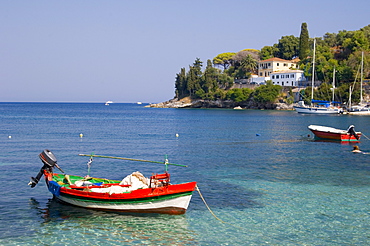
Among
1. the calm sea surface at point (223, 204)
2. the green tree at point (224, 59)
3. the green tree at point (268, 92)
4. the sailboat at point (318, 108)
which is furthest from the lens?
the green tree at point (224, 59)

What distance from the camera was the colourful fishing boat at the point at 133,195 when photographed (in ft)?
52.4

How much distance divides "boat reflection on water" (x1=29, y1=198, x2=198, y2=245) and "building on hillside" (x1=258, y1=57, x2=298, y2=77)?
13141 cm

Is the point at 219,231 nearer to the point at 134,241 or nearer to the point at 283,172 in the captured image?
the point at 134,241

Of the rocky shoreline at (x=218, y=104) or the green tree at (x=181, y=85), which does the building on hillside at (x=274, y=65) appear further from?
the green tree at (x=181, y=85)

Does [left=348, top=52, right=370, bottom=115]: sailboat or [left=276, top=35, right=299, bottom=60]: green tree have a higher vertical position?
[left=276, top=35, right=299, bottom=60]: green tree

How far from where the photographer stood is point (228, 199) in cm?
1923

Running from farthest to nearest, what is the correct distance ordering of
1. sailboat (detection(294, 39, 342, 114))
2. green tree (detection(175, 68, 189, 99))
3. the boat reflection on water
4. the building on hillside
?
green tree (detection(175, 68, 189, 99)) → the building on hillside → sailboat (detection(294, 39, 342, 114)) → the boat reflection on water

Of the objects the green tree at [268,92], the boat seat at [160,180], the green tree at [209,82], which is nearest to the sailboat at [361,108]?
the green tree at [268,92]

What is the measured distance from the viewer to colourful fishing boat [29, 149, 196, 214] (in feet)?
52.4

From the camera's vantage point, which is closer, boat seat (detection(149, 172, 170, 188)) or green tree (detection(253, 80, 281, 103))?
boat seat (detection(149, 172, 170, 188))

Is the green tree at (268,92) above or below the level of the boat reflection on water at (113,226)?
above

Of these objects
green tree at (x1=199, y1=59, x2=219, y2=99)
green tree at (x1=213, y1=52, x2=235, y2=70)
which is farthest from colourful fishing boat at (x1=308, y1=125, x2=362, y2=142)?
green tree at (x1=213, y1=52, x2=235, y2=70)

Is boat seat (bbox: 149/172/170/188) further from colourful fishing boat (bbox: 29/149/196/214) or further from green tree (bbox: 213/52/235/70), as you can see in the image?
green tree (bbox: 213/52/235/70)

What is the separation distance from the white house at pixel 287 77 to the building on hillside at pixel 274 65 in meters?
5.16
